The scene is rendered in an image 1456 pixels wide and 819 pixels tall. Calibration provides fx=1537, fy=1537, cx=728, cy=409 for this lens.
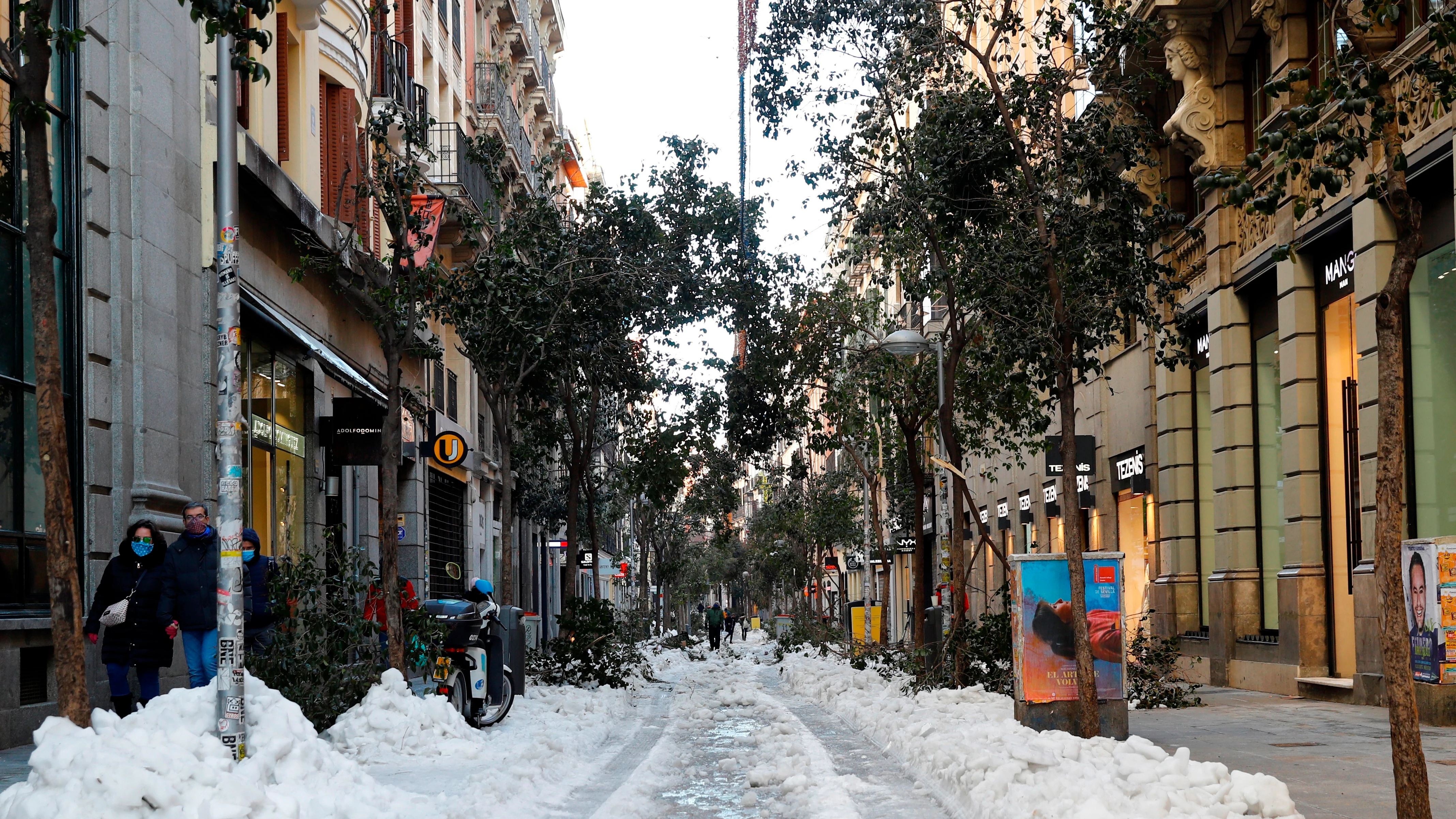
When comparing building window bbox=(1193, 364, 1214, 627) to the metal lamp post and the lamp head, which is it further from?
the lamp head

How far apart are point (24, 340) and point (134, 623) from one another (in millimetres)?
2814

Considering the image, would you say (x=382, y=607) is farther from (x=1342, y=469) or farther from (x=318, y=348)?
(x=1342, y=469)

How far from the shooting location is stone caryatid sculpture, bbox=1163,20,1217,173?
21.7m

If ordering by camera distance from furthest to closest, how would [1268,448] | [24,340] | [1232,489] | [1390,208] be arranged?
[1232,489] → [1268,448] → [24,340] → [1390,208]

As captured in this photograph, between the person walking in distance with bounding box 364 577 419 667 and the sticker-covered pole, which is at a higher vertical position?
the sticker-covered pole

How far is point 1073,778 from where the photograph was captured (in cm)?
895

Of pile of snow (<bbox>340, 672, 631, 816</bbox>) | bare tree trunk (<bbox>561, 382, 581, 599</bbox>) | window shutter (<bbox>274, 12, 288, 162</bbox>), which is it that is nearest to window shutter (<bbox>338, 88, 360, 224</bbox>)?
window shutter (<bbox>274, 12, 288, 162</bbox>)

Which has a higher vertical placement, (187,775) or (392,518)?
(392,518)

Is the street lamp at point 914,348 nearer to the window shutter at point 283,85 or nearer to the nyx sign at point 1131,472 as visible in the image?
the nyx sign at point 1131,472

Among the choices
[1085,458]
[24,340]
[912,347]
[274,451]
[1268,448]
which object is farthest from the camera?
[1085,458]

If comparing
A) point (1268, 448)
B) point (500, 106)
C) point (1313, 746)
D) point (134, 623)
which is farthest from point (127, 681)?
point (500, 106)

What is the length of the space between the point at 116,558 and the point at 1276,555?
15.1m

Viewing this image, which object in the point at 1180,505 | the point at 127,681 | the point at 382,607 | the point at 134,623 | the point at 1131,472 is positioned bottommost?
the point at 127,681

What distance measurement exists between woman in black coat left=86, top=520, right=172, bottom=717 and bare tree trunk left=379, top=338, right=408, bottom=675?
8.91 feet
